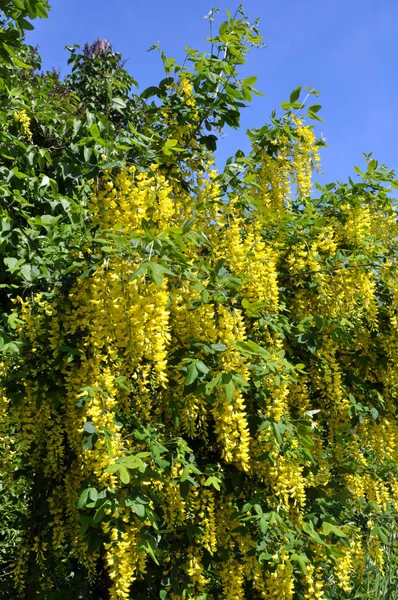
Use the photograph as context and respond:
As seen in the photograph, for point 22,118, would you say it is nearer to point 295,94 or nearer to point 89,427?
point 295,94

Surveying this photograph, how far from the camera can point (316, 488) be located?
296cm

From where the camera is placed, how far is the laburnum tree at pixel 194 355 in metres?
2.22

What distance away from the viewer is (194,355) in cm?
238

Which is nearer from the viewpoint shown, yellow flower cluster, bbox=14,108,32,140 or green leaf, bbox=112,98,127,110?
green leaf, bbox=112,98,127,110

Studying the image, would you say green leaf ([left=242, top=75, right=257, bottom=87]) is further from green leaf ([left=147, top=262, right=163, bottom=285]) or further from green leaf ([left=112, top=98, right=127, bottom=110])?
green leaf ([left=147, top=262, right=163, bottom=285])

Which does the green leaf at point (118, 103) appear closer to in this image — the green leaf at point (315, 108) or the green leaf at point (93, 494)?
the green leaf at point (315, 108)

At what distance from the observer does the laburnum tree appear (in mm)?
2221

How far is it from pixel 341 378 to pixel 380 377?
0.26m

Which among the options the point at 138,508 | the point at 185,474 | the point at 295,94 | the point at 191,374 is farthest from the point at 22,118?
the point at 138,508

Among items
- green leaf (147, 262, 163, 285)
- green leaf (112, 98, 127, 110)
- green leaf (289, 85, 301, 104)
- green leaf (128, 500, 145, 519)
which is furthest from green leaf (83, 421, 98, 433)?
green leaf (289, 85, 301, 104)

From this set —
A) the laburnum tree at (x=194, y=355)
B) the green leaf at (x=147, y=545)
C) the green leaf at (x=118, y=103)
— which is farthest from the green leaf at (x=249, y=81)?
the green leaf at (x=147, y=545)

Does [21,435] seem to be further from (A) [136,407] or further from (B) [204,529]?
(B) [204,529]

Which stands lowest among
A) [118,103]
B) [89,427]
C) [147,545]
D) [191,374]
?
[147,545]

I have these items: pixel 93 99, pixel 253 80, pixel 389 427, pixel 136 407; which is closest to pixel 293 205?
pixel 253 80
